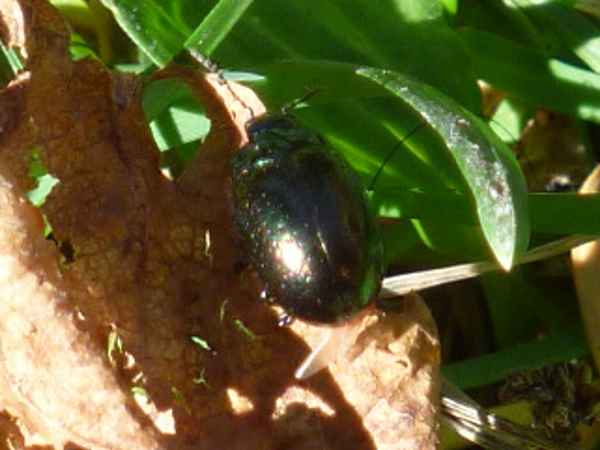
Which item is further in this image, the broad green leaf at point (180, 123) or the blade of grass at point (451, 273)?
the broad green leaf at point (180, 123)

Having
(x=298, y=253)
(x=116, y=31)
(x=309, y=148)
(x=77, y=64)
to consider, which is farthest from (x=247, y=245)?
(x=116, y=31)

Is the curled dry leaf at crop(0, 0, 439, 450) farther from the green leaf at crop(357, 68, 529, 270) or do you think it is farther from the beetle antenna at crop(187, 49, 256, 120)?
the green leaf at crop(357, 68, 529, 270)

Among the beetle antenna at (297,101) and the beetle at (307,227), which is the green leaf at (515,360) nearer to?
the beetle at (307,227)

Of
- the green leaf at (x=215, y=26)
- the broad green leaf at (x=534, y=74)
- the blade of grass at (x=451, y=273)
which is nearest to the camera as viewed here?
the green leaf at (x=215, y=26)

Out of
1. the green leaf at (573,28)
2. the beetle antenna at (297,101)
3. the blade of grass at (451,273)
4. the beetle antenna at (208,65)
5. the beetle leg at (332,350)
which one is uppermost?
the beetle antenna at (208,65)

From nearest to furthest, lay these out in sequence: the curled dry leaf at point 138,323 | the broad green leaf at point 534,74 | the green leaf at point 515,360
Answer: the curled dry leaf at point 138,323
the green leaf at point 515,360
the broad green leaf at point 534,74

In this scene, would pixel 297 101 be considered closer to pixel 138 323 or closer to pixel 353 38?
pixel 353 38

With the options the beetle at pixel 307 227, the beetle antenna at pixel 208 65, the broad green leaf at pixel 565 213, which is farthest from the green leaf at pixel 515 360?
the beetle antenna at pixel 208 65
